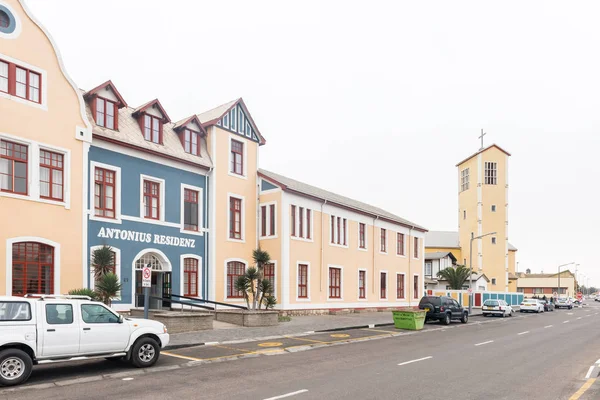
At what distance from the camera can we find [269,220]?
33062 mm

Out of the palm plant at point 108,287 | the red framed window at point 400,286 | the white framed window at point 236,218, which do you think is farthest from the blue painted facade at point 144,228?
the red framed window at point 400,286

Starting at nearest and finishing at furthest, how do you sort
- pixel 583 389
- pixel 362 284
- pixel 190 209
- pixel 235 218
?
pixel 583 389
pixel 190 209
pixel 235 218
pixel 362 284

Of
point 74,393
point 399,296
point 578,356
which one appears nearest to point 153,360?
point 74,393

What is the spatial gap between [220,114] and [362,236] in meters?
15.9

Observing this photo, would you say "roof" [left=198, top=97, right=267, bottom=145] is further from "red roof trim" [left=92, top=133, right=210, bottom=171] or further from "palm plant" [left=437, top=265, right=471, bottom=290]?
"palm plant" [left=437, top=265, right=471, bottom=290]

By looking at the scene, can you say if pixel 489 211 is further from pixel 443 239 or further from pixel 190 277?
pixel 190 277

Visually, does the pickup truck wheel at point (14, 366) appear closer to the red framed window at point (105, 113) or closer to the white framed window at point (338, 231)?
the red framed window at point (105, 113)

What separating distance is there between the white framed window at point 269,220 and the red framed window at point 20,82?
14807 mm

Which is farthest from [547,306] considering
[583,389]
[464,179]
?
[583,389]

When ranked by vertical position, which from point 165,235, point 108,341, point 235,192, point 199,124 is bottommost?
point 108,341

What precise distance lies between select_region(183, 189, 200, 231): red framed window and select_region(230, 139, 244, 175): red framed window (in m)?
3.24

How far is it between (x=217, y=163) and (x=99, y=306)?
17919 millimetres

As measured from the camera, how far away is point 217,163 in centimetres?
3041

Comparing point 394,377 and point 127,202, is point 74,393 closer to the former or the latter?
point 394,377
